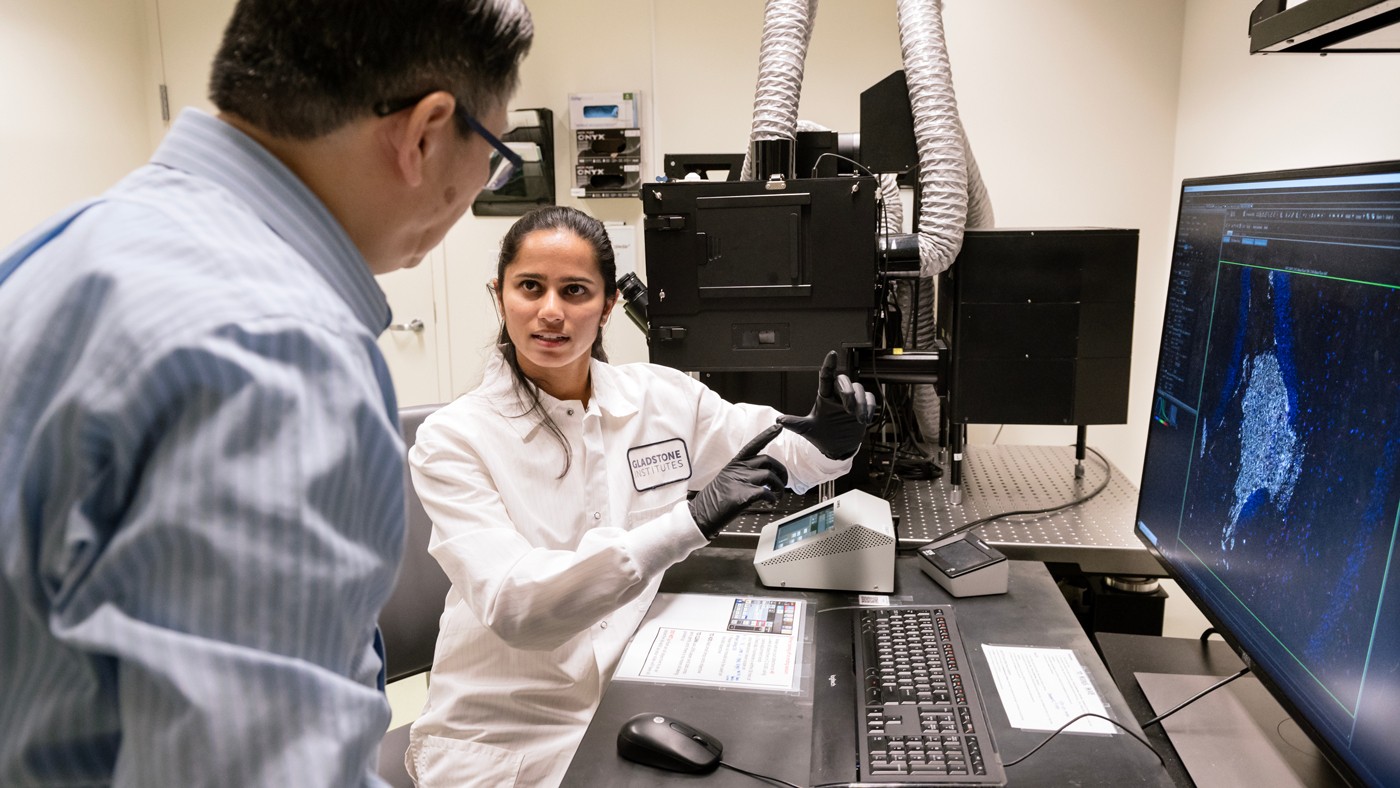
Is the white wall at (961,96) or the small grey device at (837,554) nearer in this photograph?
the small grey device at (837,554)

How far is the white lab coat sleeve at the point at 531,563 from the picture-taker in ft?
3.71

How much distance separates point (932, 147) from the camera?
1729mm

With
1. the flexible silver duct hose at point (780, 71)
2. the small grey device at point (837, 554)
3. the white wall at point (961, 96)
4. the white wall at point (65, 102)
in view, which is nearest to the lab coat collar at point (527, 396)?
the small grey device at point (837, 554)

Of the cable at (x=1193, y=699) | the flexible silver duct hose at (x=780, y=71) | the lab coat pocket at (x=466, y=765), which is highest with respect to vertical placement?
the flexible silver duct hose at (x=780, y=71)

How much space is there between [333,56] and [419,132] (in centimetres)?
7

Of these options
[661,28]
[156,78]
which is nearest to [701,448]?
[661,28]

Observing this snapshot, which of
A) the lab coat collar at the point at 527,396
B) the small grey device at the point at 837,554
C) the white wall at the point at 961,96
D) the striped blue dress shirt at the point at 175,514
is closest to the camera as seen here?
the striped blue dress shirt at the point at 175,514

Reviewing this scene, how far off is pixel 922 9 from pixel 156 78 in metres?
3.01

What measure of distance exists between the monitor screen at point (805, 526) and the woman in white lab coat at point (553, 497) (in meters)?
0.07

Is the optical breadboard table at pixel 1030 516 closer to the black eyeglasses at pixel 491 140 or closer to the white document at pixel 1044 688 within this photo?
the white document at pixel 1044 688

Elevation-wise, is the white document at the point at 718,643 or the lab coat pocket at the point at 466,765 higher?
the white document at the point at 718,643

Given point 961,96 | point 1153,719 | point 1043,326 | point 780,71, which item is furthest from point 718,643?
point 961,96

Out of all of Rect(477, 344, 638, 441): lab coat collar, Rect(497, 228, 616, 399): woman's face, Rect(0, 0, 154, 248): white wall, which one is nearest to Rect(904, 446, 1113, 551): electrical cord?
Rect(477, 344, 638, 441): lab coat collar

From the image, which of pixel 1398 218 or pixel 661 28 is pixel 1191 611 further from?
pixel 661 28
